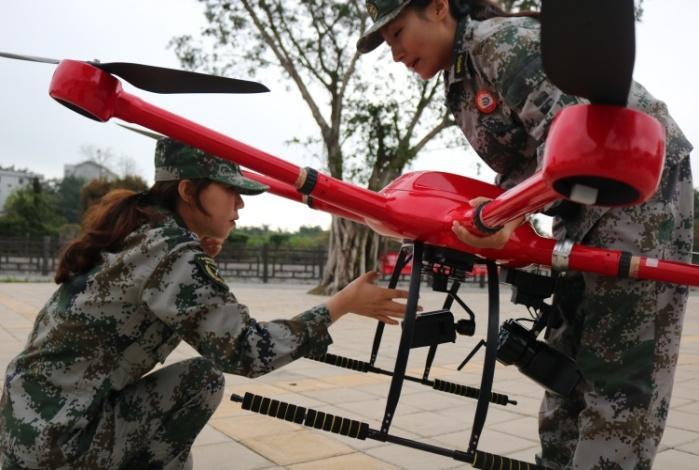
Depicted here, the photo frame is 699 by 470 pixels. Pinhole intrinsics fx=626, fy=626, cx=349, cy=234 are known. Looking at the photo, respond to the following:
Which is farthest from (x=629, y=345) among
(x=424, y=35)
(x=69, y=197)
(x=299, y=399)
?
(x=69, y=197)

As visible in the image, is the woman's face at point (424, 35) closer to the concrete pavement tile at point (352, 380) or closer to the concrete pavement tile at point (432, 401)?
the concrete pavement tile at point (432, 401)

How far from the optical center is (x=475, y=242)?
1.31m

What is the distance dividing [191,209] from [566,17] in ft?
4.00

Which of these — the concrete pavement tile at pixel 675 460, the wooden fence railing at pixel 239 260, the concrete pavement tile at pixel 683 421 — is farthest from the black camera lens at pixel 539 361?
the wooden fence railing at pixel 239 260

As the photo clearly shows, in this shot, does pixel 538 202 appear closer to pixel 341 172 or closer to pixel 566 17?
pixel 566 17

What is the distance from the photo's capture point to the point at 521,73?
1463 millimetres

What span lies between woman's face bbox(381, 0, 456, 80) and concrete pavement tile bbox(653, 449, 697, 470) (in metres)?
1.84

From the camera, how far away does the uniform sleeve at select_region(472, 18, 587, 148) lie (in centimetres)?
142

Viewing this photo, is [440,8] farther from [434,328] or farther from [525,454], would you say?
[525,454]

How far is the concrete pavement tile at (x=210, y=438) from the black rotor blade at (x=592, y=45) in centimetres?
219

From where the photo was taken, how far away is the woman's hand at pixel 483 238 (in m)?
1.28

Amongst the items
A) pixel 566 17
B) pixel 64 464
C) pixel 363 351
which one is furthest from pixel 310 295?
pixel 566 17

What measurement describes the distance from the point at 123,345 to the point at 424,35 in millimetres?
1139

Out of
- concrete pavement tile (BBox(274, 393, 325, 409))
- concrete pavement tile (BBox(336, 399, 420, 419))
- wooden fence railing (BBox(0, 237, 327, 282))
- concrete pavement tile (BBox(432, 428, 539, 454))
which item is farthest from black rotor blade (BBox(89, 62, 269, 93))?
wooden fence railing (BBox(0, 237, 327, 282))
